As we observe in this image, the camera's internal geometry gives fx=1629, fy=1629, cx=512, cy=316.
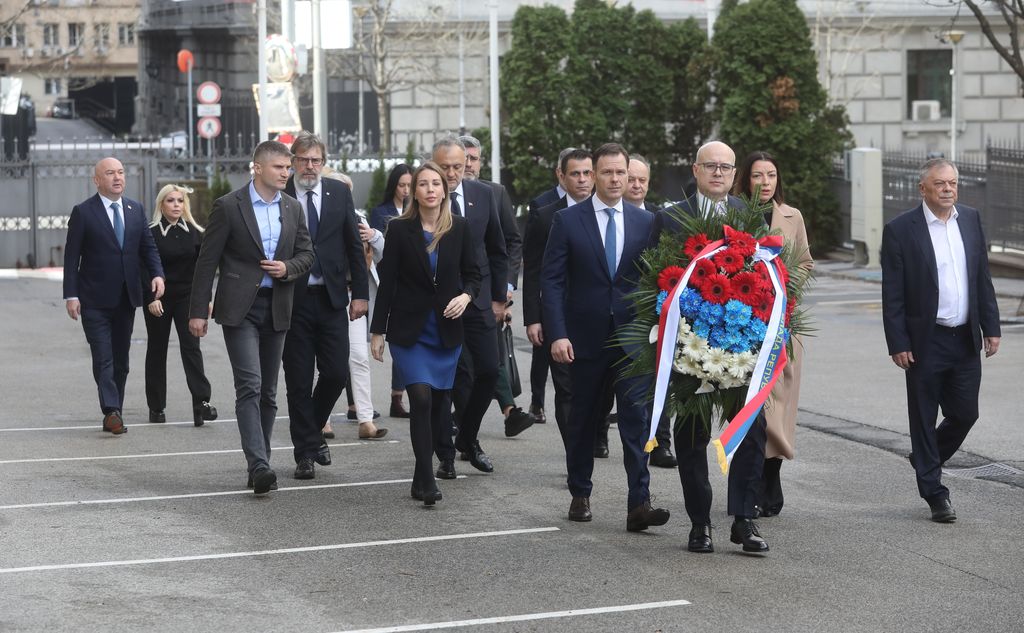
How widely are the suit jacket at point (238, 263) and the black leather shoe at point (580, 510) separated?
2.15 metres

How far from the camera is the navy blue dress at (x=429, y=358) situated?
894 centimetres

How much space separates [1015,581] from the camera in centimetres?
701

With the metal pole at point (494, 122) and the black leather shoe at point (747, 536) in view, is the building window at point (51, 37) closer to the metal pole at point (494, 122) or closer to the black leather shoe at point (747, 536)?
the metal pole at point (494, 122)

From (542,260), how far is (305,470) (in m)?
2.11

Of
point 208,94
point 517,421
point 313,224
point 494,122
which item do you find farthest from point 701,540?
point 208,94

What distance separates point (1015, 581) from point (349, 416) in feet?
20.5

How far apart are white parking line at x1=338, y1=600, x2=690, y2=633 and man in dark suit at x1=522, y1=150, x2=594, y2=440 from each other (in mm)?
1984

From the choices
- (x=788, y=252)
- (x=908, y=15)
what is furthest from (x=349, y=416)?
(x=908, y=15)

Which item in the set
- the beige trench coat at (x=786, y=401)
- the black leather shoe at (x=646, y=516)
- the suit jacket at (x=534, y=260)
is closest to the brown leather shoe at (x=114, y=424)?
the suit jacket at (x=534, y=260)

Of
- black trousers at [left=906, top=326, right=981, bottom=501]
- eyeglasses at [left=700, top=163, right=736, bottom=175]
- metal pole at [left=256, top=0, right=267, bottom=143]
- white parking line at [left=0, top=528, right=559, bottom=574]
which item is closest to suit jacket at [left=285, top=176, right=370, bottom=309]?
white parking line at [left=0, top=528, right=559, bottom=574]

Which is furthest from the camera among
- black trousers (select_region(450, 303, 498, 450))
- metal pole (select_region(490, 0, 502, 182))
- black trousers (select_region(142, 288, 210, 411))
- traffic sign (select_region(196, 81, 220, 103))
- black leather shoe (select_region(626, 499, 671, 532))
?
traffic sign (select_region(196, 81, 220, 103))

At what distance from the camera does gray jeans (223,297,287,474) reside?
916 cm

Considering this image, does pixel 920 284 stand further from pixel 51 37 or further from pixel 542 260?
pixel 51 37

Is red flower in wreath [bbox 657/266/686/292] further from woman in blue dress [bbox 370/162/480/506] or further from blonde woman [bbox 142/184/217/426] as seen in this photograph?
blonde woman [bbox 142/184/217/426]
